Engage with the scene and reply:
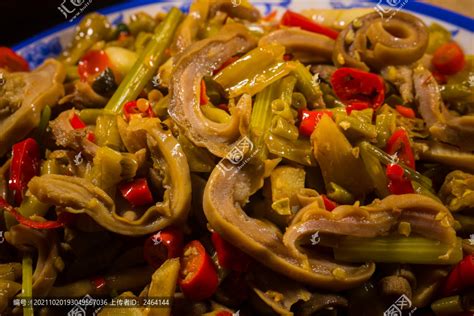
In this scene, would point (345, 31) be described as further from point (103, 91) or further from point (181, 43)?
point (103, 91)

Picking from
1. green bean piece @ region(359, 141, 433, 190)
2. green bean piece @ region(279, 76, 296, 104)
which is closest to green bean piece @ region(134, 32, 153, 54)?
green bean piece @ region(279, 76, 296, 104)

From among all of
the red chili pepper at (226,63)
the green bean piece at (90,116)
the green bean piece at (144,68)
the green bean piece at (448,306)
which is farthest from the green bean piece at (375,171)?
the green bean piece at (90,116)

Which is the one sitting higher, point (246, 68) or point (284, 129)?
point (246, 68)

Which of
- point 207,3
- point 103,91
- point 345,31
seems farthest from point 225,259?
point 207,3

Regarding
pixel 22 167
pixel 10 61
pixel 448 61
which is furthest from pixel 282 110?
pixel 10 61

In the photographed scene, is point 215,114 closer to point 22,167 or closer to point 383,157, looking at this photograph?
point 383,157

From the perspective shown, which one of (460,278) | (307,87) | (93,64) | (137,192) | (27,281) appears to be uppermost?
(307,87)
